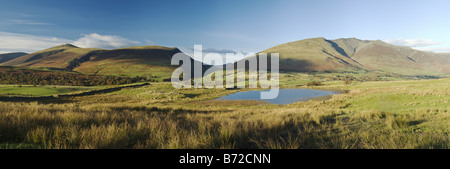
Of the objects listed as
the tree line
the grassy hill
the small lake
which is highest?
the grassy hill

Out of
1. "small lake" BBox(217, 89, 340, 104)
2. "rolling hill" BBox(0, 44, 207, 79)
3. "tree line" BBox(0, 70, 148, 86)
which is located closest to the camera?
"small lake" BBox(217, 89, 340, 104)

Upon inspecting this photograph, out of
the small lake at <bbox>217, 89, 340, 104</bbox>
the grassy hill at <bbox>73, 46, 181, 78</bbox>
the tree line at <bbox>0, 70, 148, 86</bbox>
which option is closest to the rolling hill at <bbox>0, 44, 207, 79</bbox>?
the grassy hill at <bbox>73, 46, 181, 78</bbox>

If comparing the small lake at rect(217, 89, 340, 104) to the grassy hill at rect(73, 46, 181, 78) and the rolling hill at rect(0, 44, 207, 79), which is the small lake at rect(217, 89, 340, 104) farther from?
the rolling hill at rect(0, 44, 207, 79)

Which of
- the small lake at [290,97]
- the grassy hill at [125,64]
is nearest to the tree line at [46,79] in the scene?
the small lake at [290,97]

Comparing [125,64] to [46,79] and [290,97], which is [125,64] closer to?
[46,79]

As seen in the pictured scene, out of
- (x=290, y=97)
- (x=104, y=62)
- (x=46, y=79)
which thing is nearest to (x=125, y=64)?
(x=104, y=62)

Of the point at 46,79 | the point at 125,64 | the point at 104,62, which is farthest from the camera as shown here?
the point at 104,62

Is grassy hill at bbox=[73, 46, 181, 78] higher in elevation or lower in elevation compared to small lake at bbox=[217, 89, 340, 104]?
higher

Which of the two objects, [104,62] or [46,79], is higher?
[104,62]

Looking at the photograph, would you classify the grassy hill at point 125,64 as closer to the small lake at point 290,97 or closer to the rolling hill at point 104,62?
the rolling hill at point 104,62
